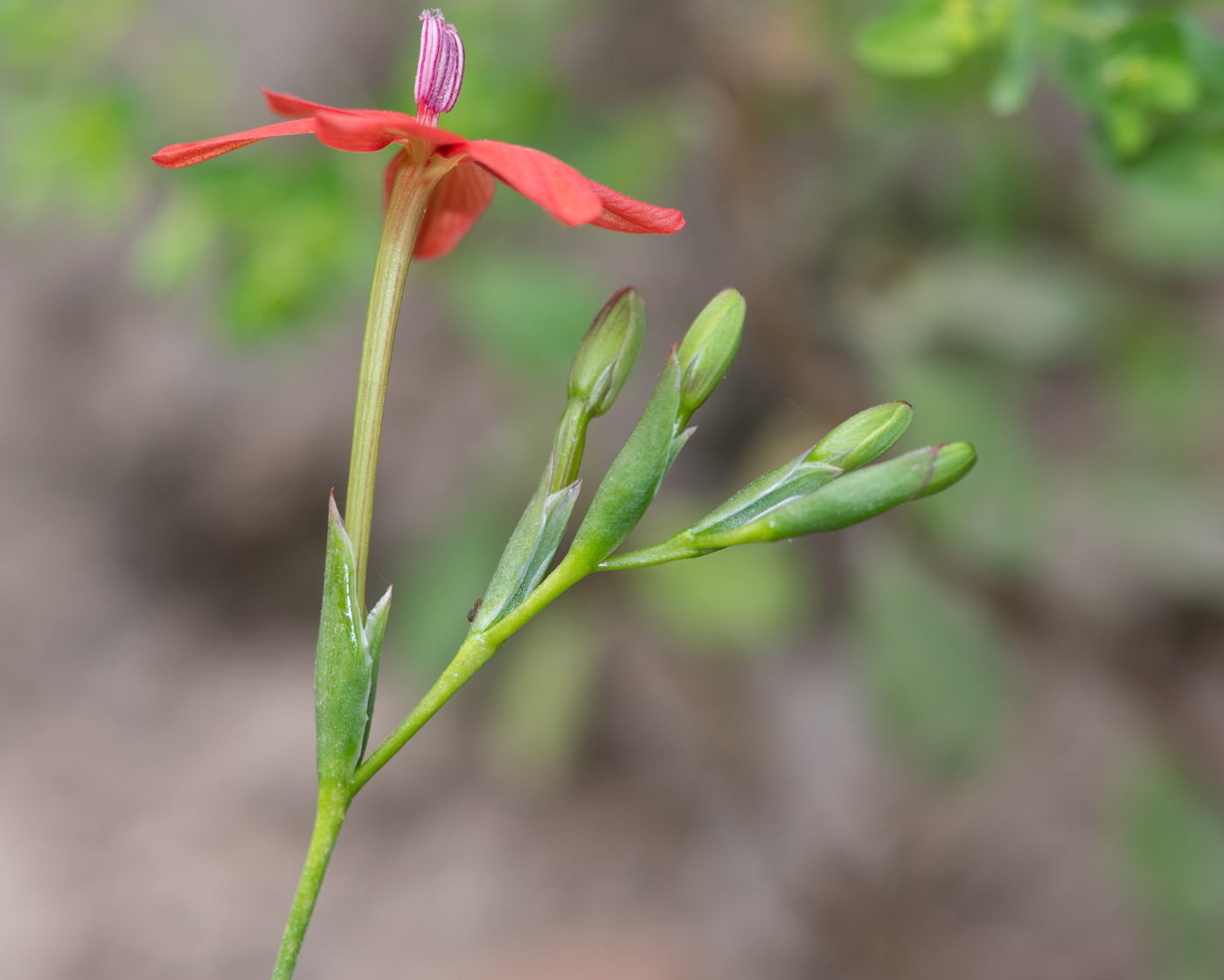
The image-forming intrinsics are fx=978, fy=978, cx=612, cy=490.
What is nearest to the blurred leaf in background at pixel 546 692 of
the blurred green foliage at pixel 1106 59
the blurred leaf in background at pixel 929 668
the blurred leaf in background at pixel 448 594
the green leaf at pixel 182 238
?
the blurred leaf in background at pixel 448 594

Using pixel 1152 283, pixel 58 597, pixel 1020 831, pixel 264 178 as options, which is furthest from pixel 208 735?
pixel 1152 283

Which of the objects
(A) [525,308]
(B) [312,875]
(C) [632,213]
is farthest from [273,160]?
(B) [312,875]

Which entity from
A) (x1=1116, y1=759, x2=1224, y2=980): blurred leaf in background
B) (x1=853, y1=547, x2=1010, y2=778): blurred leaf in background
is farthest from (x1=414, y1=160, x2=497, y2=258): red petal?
(x1=1116, y1=759, x2=1224, y2=980): blurred leaf in background

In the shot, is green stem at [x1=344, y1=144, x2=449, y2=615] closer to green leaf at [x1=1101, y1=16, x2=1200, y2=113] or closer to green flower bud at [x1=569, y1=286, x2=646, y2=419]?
green flower bud at [x1=569, y1=286, x2=646, y2=419]

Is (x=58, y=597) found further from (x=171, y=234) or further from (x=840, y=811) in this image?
(x=840, y=811)

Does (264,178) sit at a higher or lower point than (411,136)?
higher
